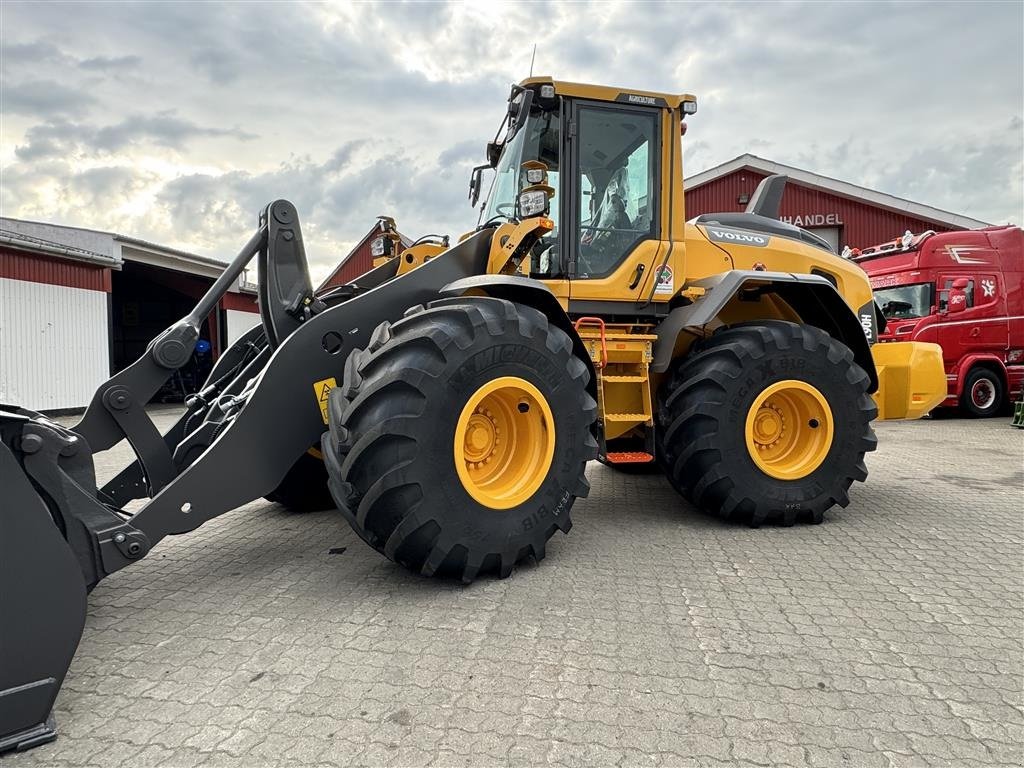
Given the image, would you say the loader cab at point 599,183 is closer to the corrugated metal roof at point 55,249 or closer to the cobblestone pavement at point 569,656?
the cobblestone pavement at point 569,656

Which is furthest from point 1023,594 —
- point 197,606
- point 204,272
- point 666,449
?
point 204,272

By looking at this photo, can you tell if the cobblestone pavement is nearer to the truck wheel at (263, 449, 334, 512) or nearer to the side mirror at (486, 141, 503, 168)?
the truck wheel at (263, 449, 334, 512)

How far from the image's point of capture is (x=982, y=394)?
41.5ft

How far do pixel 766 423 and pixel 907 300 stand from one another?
387 inches

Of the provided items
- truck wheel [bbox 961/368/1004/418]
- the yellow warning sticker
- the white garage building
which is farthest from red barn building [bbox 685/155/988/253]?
the yellow warning sticker

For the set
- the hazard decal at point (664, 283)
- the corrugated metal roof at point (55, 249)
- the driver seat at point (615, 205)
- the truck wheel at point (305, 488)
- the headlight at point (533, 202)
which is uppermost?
the corrugated metal roof at point (55, 249)

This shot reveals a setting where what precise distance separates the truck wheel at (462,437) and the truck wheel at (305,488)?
165 cm

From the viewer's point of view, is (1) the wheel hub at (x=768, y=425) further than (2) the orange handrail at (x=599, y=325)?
Yes

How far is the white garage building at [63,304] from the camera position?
12.7m

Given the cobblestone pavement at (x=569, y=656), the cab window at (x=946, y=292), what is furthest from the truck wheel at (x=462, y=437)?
the cab window at (x=946, y=292)

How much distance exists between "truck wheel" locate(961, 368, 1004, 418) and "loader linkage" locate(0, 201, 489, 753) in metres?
12.0

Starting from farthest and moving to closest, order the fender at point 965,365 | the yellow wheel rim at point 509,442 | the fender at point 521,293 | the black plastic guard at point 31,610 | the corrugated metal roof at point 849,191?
the corrugated metal roof at point 849,191 < the fender at point 965,365 < the fender at point 521,293 < the yellow wheel rim at point 509,442 < the black plastic guard at point 31,610

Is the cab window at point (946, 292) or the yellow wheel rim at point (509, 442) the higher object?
the cab window at point (946, 292)

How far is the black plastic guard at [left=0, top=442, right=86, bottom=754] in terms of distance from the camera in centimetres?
207
